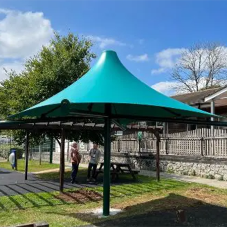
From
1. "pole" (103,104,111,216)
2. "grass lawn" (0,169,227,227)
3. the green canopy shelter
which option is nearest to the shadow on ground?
"grass lawn" (0,169,227,227)

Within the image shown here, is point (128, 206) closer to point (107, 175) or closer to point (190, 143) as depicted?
point (107, 175)

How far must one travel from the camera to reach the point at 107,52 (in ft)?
27.1

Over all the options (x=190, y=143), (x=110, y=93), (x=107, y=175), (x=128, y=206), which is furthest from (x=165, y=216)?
(x=190, y=143)

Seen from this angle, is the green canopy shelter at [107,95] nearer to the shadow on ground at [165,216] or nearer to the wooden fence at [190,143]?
the shadow on ground at [165,216]

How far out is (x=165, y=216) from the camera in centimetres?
702

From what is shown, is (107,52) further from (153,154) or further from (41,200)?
(153,154)

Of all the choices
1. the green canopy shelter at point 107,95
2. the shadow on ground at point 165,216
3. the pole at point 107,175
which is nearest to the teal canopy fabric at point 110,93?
the green canopy shelter at point 107,95

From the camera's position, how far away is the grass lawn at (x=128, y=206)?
6.93 meters

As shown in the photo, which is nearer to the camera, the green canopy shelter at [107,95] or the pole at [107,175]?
the green canopy shelter at [107,95]

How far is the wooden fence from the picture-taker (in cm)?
1489

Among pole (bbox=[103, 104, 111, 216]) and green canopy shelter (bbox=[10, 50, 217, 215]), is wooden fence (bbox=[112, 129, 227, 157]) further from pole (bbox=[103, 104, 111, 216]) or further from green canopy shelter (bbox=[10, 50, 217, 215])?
pole (bbox=[103, 104, 111, 216])

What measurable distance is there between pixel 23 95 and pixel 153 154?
788cm

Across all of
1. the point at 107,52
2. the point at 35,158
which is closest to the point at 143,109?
the point at 107,52

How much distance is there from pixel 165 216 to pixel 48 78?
1085 cm
